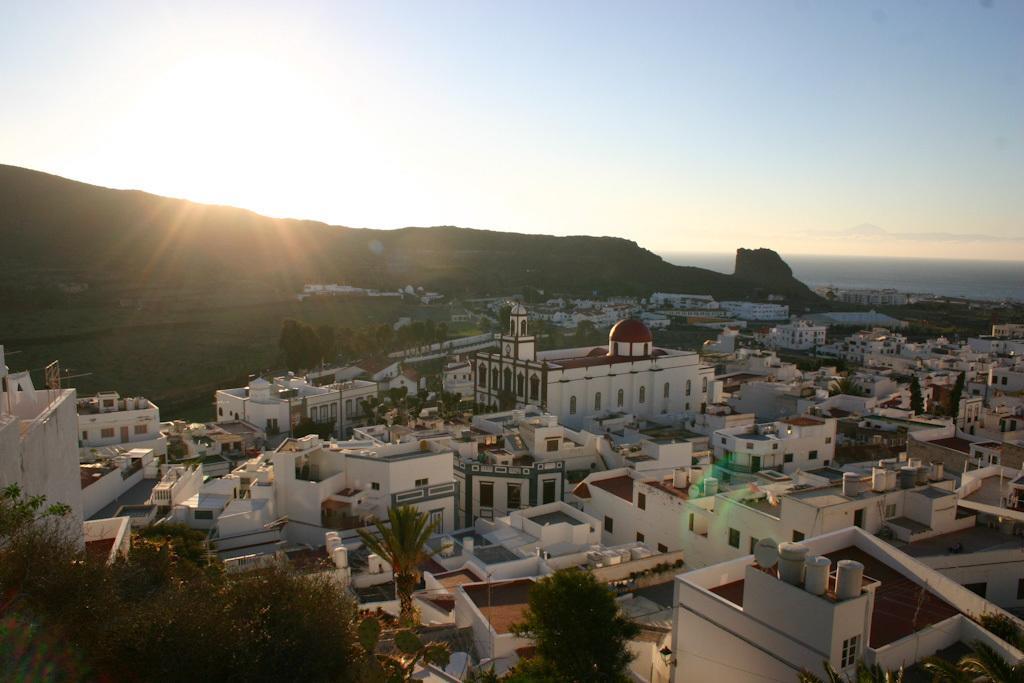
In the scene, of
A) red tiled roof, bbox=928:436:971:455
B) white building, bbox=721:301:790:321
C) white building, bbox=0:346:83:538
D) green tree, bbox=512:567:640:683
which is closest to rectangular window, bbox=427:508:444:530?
white building, bbox=0:346:83:538

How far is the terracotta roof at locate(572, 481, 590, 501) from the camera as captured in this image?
73.0 feet

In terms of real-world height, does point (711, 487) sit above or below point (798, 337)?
above

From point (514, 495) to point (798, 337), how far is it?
2520 inches

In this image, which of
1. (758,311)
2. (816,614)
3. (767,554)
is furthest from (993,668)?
(758,311)

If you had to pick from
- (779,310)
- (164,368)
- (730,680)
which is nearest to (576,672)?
(730,680)

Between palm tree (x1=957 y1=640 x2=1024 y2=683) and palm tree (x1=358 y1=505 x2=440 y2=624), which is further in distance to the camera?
palm tree (x1=358 y1=505 x2=440 y2=624)

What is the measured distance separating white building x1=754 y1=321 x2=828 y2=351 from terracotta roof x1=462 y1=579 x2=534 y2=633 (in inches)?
2750

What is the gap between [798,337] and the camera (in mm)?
79438

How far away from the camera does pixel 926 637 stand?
9938 millimetres

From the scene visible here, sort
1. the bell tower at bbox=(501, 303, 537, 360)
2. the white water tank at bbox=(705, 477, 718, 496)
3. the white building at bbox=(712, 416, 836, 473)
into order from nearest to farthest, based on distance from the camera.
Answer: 1. the white water tank at bbox=(705, 477, 718, 496)
2. the white building at bbox=(712, 416, 836, 473)
3. the bell tower at bbox=(501, 303, 537, 360)

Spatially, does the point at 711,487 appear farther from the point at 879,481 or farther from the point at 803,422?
the point at 803,422

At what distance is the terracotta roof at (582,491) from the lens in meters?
22.3

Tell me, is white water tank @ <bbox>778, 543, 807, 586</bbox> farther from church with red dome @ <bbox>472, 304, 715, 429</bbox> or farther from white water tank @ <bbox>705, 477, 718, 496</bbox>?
church with red dome @ <bbox>472, 304, 715, 429</bbox>

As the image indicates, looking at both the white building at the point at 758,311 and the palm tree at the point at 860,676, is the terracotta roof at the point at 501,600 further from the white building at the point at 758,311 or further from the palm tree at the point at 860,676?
the white building at the point at 758,311
